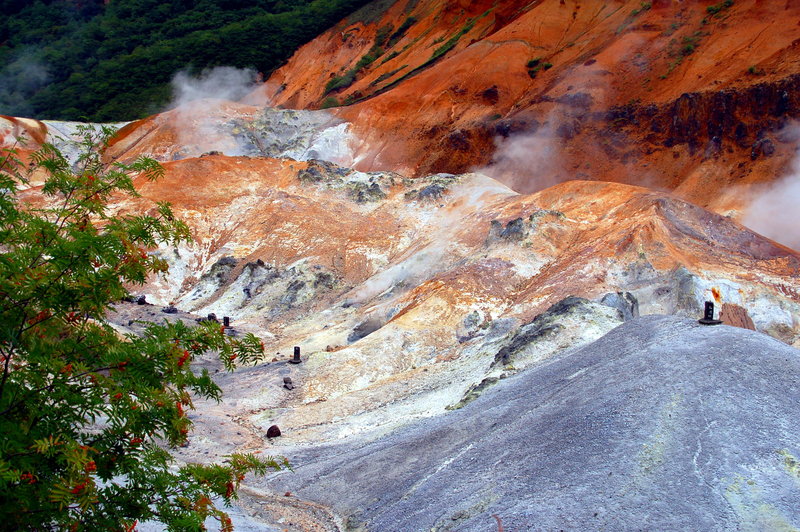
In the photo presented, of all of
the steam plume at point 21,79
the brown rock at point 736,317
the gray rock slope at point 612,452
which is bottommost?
the gray rock slope at point 612,452

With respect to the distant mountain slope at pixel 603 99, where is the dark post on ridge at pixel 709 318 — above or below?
below

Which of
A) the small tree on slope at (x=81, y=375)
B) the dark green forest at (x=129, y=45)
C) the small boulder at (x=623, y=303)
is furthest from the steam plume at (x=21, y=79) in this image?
the small tree on slope at (x=81, y=375)

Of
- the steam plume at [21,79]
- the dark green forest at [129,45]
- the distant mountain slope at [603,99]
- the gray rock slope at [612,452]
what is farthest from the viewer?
the steam plume at [21,79]

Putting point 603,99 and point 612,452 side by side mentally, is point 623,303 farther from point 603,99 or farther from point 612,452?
point 603,99

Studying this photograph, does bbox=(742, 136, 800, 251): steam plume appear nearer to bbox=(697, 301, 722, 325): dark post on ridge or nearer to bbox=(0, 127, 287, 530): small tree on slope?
bbox=(697, 301, 722, 325): dark post on ridge

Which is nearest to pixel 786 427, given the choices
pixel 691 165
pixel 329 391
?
pixel 329 391

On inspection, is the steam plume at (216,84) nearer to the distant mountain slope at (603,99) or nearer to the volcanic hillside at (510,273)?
the volcanic hillside at (510,273)

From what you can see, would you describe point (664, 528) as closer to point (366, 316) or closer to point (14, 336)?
point (14, 336)
